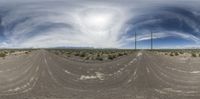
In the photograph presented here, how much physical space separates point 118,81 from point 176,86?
137 inches

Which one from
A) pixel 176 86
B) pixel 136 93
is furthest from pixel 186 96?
pixel 176 86

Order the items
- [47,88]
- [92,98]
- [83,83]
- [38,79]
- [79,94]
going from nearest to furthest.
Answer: [92,98] < [79,94] < [47,88] < [83,83] < [38,79]

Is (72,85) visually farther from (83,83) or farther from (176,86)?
(176,86)

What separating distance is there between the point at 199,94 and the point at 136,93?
2.68 m

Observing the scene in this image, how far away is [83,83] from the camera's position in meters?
21.1

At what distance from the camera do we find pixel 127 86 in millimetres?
19812

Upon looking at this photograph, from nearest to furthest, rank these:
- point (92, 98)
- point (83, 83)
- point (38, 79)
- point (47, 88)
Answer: point (92, 98) < point (47, 88) < point (83, 83) < point (38, 79)

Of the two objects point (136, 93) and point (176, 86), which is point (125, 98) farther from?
point (176, 86)

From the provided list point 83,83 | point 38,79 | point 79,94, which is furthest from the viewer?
point 38,79

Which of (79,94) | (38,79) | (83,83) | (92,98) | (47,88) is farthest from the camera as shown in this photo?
(38,79)

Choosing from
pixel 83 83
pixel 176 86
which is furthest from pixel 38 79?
pixel 176 86

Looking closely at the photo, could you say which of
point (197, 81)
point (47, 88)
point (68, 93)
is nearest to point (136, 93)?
point (68, 93)

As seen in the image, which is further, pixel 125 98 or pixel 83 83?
pixel 83 83

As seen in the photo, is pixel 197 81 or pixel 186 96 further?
pixel 197 81
